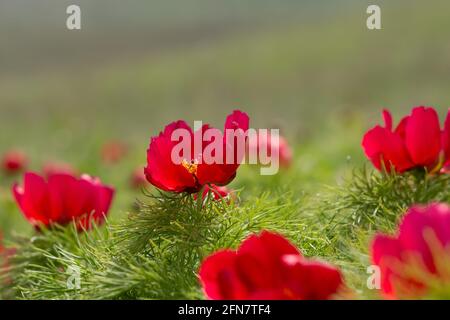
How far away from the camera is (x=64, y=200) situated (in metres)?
1.17

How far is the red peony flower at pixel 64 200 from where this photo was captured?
1160mm

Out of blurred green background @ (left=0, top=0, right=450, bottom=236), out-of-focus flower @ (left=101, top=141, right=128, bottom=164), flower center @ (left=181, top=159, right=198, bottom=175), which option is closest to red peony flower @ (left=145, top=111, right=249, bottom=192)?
flower center @ (left=181, top=159, right=198, bottom=175)

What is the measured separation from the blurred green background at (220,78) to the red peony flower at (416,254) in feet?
4.16

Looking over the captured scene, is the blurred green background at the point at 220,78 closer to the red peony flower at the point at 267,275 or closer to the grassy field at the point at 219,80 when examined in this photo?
the grassy field at the point at 219,80

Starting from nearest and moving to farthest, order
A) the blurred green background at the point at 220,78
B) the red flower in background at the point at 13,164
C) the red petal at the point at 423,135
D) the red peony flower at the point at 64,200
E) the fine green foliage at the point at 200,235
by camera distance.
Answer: the fine green foliage at the point at 200,235 → the red petal at the point at 423,135 → the red peony flower at the point at 64,200 → the red flower in background at the point at 13,164 → the blurred green background at the point at 220,78

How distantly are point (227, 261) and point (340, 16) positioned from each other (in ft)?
53.6

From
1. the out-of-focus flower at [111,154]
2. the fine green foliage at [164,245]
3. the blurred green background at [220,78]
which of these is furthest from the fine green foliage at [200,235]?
the out-of-focus flower at [111,154]

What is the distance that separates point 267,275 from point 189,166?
0.26 m

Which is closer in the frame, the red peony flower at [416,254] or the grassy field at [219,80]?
the red peony flower at [416,254]

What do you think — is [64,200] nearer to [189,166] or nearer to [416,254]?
[189,166]

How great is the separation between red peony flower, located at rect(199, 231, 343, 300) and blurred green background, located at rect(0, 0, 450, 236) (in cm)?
124

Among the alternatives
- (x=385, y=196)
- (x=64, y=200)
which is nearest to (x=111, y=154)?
(x=64, y=200)

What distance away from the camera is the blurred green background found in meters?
3.82

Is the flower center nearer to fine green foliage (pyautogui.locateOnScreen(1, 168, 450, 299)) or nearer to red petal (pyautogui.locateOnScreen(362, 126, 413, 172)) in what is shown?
fine green foliage (pyautogui.locateOnScreen(1, 168, 450, 299))
